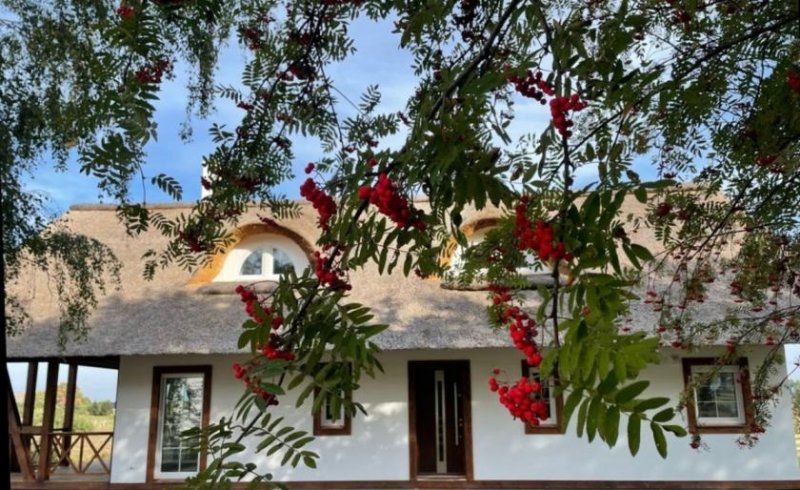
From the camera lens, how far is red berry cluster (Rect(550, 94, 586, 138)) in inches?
58.2

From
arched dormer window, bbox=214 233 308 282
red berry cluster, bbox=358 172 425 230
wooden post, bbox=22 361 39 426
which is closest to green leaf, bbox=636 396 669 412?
red berry cluster, bbox=358 172 425 230

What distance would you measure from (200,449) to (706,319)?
25.8 ft

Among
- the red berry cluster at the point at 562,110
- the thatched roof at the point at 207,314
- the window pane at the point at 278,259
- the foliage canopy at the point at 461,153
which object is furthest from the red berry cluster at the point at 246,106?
the window pane at the point at 278,259

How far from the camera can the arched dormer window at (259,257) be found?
10.1 metres

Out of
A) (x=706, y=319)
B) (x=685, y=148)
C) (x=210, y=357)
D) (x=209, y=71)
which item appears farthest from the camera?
(x=210, y=357)

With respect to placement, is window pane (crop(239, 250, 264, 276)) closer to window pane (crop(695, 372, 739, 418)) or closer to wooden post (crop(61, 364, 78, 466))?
wooden post (crop(61, 364, 78, 466))

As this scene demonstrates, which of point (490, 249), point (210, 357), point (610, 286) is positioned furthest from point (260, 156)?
point (210, 357)

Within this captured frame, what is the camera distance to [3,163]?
483 cm

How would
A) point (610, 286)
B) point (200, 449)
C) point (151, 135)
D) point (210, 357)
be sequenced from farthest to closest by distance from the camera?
point (210, 357) < point (151, 135) < point (200, 449) < point (610, 286)

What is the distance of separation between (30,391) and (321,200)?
9885 millimetres

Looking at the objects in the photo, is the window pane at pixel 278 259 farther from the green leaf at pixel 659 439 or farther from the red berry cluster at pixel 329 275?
the green leaf at pixel 659 439

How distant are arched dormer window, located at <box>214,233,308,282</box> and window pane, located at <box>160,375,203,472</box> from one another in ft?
5.84

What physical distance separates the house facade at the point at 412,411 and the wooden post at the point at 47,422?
28mm

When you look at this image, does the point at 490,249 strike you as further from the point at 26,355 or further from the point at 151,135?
the point at 26,355
